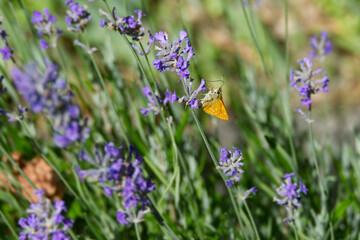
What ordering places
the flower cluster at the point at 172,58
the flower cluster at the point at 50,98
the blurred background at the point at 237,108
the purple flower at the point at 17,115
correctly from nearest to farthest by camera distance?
the flower cluster at the point at 50,98
the flower cluster at the point at 172,58
the purple flower at the point at 17,115
the blurred background at the point at 237,108

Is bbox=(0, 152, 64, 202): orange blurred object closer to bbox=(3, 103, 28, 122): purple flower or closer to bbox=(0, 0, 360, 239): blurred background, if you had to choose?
bbox=(0, 0, 360, 239): blurred background

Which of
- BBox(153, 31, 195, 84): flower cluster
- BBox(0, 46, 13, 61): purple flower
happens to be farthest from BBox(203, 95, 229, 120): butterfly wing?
BBox(0, 46, 13, 61): purple flower

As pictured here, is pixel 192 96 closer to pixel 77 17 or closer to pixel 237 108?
pixel 77 17

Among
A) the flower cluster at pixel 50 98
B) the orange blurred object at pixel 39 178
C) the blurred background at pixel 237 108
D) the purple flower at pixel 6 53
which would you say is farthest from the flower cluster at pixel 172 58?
the orange blurred object at pixel 39 178

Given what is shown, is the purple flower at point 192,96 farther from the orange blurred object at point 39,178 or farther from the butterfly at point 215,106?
the orange blurred object at point 39,178

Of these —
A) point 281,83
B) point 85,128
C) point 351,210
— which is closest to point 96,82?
point 85,128

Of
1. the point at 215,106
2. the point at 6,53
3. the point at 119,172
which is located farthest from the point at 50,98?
the point at 6,53

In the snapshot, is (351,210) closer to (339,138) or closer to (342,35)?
(339,138)
